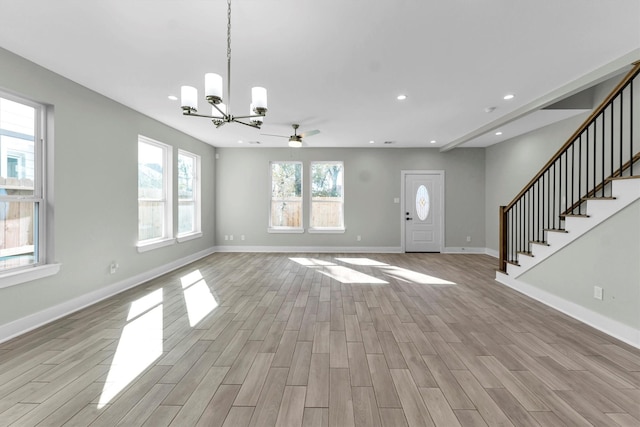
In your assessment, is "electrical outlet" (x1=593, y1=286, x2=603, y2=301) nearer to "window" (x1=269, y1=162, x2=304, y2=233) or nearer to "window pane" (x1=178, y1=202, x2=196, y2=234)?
"window" (x1=269, y1=162, x2=304, y2=233)

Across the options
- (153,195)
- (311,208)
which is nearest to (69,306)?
(153,195)

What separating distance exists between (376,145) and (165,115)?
474 cm

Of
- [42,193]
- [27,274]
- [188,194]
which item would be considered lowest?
[27,274]

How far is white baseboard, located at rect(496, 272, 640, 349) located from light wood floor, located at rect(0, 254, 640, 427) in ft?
0.46

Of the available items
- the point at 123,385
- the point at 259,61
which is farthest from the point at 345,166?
the point at 123,385

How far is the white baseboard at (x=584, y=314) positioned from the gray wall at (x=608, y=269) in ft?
0.15

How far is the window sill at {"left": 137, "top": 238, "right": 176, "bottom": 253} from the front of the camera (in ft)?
15.3

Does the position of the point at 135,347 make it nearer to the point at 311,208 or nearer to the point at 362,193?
the point at 311,208

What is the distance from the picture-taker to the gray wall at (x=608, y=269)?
2670 millimetres

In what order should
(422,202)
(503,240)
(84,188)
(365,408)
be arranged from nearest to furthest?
(365,408)
(84,188)
(503,240)
(422,202)

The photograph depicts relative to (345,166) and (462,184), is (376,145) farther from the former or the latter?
(462,184)

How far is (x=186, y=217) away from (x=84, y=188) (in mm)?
2782

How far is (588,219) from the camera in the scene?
315cm

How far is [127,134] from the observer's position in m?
4.36
